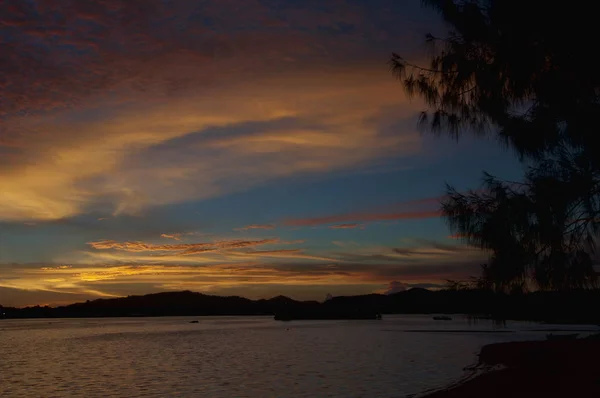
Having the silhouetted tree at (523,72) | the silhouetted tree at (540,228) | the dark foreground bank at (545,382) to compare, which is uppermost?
the silhouetted tree at (523,72)

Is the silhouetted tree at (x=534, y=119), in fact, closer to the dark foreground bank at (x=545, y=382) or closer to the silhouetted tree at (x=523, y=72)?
the silhouetted tree at (x=523, y=72)

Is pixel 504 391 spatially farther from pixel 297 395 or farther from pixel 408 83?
pixel 408 83

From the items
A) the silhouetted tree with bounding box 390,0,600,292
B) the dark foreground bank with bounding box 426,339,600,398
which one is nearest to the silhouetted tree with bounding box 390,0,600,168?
the silhouetted tree with bounding box 390,0,600,292

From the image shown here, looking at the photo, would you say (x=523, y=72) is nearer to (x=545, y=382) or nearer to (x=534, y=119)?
(x=534, y=119)

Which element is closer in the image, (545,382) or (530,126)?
(530,126)

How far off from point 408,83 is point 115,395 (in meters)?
25.5

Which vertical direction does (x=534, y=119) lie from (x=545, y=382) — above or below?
above

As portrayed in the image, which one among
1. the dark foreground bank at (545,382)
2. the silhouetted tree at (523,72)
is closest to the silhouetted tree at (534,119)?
the silhouetted tree at (523,72)

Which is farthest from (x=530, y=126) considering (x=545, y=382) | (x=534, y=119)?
(x=545, y=382)

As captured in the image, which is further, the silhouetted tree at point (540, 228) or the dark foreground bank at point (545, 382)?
the dark foreground bank at point (545, 382)

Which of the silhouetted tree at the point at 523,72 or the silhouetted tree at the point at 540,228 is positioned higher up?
the silhouetted tree at the point at 523,72

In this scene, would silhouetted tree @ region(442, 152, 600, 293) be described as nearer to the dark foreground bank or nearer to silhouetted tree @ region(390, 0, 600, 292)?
silhouetted tree @ region(390, 0, 600, 292)

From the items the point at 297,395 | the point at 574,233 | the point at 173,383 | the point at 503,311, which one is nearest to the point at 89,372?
the point at 173,383

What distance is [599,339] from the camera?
169 feet
